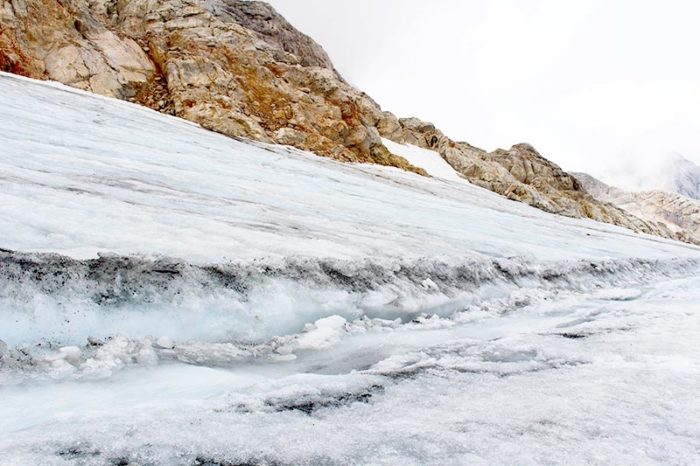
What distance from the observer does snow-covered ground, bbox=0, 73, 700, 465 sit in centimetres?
217

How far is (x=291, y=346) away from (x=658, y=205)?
186423 mm

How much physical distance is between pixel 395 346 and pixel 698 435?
2.08 metres

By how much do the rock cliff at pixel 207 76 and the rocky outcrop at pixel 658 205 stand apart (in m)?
115

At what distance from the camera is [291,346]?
3691mm

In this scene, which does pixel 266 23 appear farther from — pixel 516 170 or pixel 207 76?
pixel 516 170

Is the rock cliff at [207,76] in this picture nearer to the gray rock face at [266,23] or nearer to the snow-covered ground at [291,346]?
the gray rock face at [266,23]

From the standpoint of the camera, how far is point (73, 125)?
12938mm

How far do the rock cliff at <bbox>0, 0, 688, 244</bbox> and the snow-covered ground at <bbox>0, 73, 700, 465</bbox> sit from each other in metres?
23.7

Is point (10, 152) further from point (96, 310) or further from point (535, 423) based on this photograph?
point (535, 423)

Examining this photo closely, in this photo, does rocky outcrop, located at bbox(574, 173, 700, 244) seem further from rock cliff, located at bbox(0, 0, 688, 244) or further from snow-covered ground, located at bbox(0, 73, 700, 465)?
snow-covered ground, located at bbox(0, 73, 700, 465)

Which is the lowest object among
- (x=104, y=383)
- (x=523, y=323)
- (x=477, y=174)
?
(x=104, y=383)

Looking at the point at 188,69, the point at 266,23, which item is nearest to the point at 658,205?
the point at 266,23

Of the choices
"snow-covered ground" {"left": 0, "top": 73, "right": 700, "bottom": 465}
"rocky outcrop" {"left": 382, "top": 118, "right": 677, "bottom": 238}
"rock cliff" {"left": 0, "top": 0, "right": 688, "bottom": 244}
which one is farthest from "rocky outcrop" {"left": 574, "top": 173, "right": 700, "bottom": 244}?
"snow-covered ground" {"left": 0, "top": 73, "right": 700, "bottom": 465}

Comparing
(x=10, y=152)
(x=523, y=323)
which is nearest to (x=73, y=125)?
(x=10, y=152)
